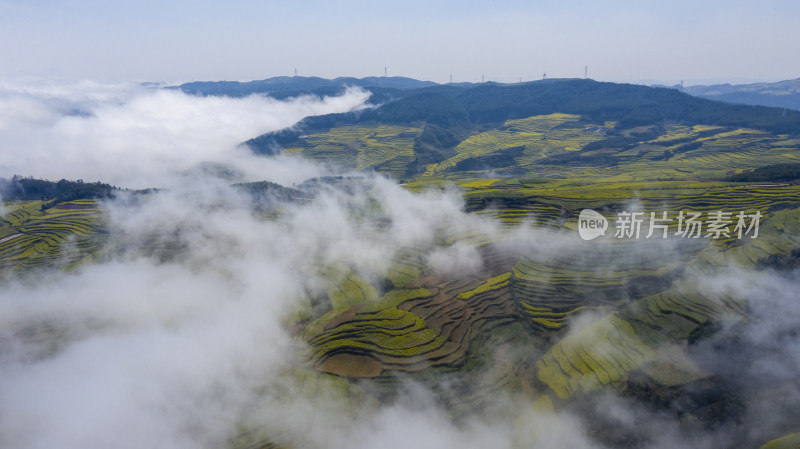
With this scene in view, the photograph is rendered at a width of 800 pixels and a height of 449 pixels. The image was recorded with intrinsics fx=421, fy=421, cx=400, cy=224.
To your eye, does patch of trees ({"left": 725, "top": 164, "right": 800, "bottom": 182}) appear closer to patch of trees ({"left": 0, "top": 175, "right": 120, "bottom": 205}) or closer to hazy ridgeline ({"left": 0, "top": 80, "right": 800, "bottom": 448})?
hazy ridgeline ({"left": 0, "top": 80, "right": 800, "bottom": 448})

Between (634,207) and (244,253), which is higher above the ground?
(634,207)

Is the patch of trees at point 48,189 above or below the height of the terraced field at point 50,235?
above

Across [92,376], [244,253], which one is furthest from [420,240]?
[92,376]

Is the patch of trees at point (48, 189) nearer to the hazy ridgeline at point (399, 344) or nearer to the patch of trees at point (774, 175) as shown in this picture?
the hazy ridgeline at point (399, 344)

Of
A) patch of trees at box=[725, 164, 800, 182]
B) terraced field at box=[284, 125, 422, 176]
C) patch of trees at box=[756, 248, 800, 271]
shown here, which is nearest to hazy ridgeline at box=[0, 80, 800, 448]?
patch of trees at box=[756, 248, 800, 271]

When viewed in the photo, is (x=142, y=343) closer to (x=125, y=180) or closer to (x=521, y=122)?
(x=125, y=180)

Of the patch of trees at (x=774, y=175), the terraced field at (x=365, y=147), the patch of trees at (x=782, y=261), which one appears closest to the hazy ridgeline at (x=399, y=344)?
the patch of trees at (x=782, y=261)

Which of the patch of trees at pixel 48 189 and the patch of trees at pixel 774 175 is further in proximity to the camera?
the patch of trees at pixel 48 189

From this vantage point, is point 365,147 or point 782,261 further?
point 365,147

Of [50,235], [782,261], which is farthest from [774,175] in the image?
[50,235]

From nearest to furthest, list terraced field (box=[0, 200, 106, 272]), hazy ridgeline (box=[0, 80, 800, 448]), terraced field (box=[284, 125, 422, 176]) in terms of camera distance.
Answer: hazy ridgeline (box=[0, 80, 800, 448]) < terraced field (box=[0, 200, 106, 272]) < terraced field (box=[284, 125, 422, 176])

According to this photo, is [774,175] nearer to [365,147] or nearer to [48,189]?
[365,147]
